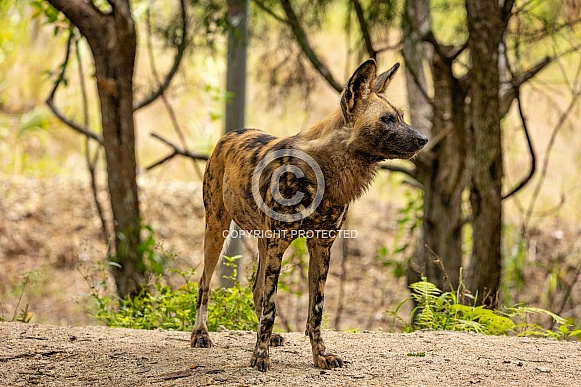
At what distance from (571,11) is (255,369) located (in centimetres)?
530

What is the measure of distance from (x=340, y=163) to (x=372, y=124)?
278 mm

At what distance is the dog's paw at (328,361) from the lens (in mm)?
4121

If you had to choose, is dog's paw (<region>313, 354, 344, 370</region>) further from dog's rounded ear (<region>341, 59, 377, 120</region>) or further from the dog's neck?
dog's rounded ear (<region>341, 59, 377, 120</region>)

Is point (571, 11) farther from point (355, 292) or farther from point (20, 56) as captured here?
point (20, 56)

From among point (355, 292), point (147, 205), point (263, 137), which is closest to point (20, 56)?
point (147, 205)

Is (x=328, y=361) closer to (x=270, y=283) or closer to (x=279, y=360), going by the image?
(x=279, y=360)

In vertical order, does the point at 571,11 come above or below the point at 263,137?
above

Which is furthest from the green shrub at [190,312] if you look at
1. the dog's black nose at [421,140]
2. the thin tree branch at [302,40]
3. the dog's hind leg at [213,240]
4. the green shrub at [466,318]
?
the thin tree branch at [302,40]

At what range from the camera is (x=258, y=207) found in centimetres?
429

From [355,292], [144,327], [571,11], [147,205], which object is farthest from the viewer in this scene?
[147,205]

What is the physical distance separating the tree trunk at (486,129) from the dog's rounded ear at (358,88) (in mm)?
2206

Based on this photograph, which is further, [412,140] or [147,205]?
[147,205]

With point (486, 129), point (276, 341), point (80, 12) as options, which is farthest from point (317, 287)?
point (80, 12)

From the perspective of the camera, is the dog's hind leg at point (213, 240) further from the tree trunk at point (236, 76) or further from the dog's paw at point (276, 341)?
the tree trunk at point (236, 76)
